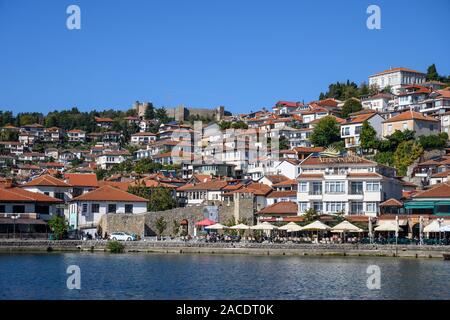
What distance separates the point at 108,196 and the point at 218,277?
27.9 metres

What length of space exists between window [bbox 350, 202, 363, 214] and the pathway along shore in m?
8.96

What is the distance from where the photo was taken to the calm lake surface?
3472 centimetres

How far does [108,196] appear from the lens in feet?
219

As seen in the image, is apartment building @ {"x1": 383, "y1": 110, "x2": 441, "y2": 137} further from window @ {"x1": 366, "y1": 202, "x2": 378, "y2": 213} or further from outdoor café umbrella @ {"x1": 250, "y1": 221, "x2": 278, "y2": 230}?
outdoor café umbrella @ {"x1": 250, "y1": 221, "x2": 278, "y2": 230}

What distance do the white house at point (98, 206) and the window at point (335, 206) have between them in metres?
15.6

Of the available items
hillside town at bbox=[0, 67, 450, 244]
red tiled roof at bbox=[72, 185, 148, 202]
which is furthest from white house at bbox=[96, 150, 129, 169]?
red tiled roof at bbox=[72, 185, 148, 202]

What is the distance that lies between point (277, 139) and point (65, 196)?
149 feet

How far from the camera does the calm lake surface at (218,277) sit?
34.7 meters

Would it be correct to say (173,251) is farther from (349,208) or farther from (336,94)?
(336,94)

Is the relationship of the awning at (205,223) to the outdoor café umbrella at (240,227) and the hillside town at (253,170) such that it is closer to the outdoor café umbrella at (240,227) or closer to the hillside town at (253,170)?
the hillside town at (253,170)

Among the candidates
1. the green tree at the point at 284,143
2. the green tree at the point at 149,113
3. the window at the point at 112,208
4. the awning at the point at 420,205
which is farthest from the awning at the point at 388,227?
the green tree at the point at 149,113

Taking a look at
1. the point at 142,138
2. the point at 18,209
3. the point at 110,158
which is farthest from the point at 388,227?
the point at 142,138

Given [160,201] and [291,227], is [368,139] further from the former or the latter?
[291,227]
